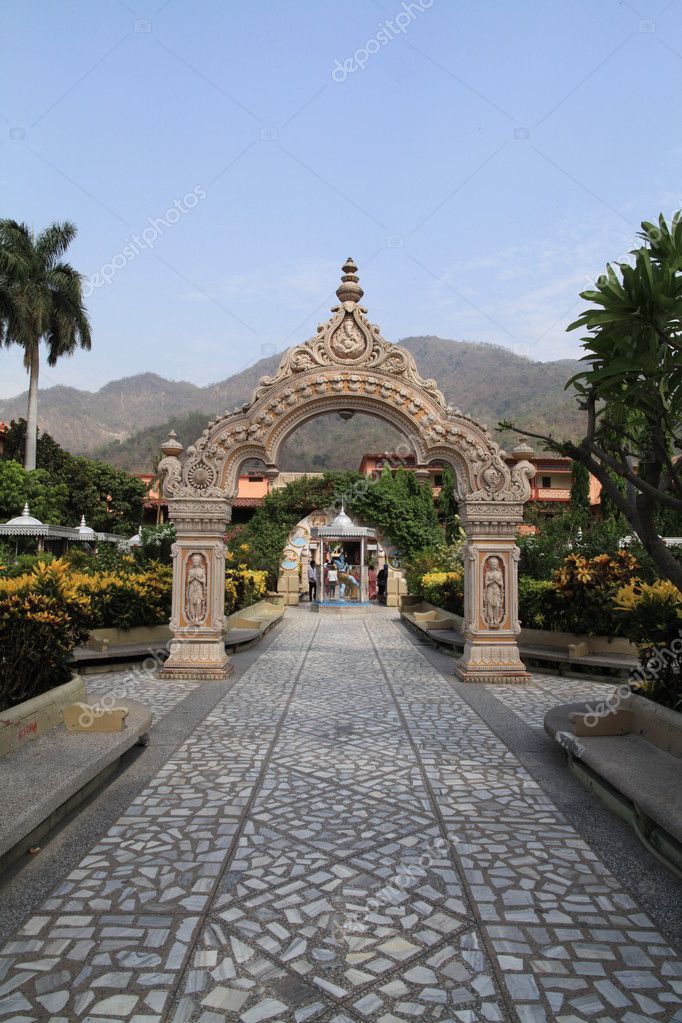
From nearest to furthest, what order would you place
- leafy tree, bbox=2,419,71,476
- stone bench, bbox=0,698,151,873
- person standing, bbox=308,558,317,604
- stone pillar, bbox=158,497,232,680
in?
1. stone bench, bbox=0,698,151,873
2. stone pillar, bbox=158,497,232,680
3. person standing, bbox=308,558,317,604
4. leafy tree, bbox=2,419,71,476

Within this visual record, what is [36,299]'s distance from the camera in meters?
29.6

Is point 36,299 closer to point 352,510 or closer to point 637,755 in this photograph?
point 352,510

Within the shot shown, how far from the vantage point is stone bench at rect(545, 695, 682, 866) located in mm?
3793

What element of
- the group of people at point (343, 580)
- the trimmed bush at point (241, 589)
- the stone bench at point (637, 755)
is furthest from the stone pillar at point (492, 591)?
the group of people at point (343, 580)

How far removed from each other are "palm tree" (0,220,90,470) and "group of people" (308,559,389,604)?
1281cm

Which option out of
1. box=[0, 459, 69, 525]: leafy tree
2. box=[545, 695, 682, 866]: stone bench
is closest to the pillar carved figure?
box=[545, 695, 682, 866]: stone bench

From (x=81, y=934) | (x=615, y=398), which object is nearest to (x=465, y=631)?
(x=615, y=398)

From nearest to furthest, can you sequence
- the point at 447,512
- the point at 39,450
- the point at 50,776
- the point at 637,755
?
the point at 50,776 < the point at 637,755 < the point at 447,512 < the point at 39,450

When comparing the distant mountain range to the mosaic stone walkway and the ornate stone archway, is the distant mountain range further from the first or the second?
the mosaic stone walkway

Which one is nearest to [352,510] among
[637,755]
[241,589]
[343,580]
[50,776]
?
[343,580]

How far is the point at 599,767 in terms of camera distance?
455 centimetres

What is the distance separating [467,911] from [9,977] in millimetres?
1945

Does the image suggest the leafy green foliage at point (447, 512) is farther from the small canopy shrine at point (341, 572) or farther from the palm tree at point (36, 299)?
the palm tree at point (36, 299)

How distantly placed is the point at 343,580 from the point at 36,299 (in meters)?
18.2
